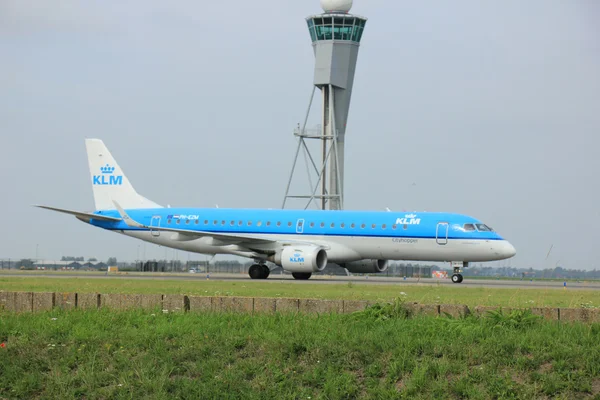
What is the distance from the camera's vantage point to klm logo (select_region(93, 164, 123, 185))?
52703mm

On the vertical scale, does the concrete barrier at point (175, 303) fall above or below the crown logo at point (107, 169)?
below

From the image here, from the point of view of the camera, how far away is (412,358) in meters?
12.9

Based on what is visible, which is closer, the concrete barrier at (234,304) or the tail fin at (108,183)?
the concrete barrier at (234,304)

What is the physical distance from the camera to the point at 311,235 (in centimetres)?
4434

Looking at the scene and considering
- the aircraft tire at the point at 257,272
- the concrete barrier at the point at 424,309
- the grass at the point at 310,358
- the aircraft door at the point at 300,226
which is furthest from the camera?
the aircraft tire at the point at 257,272

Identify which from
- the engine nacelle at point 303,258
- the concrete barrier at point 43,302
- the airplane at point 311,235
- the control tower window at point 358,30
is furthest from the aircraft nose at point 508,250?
the control tower window at point 358,30

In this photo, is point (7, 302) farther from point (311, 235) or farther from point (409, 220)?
point (311, 235)

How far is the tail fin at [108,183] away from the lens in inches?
2029

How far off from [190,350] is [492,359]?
458cm

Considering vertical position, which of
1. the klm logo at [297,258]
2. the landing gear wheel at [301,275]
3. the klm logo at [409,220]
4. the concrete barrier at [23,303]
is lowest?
the concrete barrier at [23,303]

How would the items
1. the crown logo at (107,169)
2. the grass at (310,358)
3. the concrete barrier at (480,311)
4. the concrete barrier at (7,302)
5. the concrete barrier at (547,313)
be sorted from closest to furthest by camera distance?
1. the grass at (310,358)
2. the concrete barrier at (547,313)
3. the concrete barrier at (480,311)
4. the concrete barrier at (7,302)
5. the crown logo at (107,169)

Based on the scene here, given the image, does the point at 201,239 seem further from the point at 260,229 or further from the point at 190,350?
the point at 190,350

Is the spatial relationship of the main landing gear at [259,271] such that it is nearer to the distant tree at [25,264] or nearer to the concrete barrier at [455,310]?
the concrete barrier at [455,310]

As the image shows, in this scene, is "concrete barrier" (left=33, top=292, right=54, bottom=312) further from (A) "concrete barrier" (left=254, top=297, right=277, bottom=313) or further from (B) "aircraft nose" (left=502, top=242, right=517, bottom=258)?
(B) "aircraft nose" (left=502, top=242, right=517, bottom=258)
